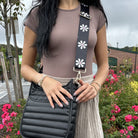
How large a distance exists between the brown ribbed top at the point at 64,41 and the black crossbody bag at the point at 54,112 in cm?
5

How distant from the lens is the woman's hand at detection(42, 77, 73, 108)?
2.85ft

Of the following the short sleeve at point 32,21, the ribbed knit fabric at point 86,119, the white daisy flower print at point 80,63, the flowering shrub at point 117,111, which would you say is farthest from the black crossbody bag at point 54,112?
the flowering shrub at point 117,111

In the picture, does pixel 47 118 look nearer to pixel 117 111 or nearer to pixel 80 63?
pixel 80 63

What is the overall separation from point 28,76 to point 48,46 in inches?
8.7

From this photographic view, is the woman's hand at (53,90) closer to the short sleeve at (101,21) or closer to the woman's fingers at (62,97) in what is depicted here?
the woman's fingers at (62,97)

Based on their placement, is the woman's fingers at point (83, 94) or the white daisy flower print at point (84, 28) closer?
the woman's fingers at point (83, 94)

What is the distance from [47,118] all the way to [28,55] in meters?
0.43

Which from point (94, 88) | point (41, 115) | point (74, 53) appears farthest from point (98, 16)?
point (41, 115)

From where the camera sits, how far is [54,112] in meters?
0.89

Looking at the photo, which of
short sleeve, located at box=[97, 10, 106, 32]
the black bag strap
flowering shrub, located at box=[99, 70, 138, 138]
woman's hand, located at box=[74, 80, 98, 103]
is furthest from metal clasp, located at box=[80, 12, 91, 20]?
flowering shrub, located at box=[99, 70, 138, 138]

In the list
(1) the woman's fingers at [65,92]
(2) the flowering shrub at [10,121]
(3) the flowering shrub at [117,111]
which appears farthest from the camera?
(3) the flowering shrub at [117,111]

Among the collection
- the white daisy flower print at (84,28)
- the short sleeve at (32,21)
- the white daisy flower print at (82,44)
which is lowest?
the white daisy flower print at (82,44)

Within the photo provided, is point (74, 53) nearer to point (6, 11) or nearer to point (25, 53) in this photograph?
point (25, 53)

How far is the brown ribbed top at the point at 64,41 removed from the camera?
1000 mm
